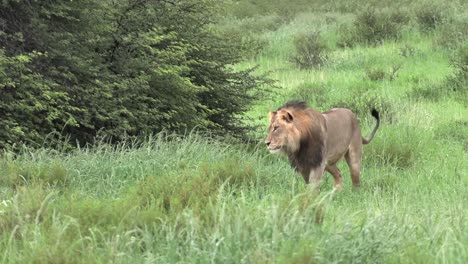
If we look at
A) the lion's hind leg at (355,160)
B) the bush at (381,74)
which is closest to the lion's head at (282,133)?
the lion's hind leg at (355,160)

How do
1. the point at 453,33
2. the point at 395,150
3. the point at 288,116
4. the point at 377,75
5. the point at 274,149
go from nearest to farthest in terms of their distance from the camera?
the point at 274,149, the point at 288,116, the point at 395,150, the point at 377,75, the point at 453,33

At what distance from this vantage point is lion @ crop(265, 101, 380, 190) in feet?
20.8

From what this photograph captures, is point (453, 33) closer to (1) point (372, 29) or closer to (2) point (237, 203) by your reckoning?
(1) point (372, 29)

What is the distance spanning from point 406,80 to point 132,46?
8.96 metres

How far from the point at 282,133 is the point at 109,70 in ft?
10.8

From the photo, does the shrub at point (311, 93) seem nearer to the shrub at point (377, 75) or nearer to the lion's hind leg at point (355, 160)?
the shrub at point (377, 75)

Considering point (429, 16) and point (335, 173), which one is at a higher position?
point (429, 16)

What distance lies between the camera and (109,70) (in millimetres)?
8750

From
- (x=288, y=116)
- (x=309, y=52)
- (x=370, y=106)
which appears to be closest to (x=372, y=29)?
(x=309, y=52)

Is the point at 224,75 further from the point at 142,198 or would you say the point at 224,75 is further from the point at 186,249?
the point at 186,249

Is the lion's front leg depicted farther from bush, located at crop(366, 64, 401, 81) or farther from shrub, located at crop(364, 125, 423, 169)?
bush, located at crop(366, 64, 401, 81)

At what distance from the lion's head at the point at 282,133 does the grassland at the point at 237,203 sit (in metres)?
0.38

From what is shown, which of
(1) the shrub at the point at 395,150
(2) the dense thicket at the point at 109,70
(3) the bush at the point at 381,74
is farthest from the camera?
(3) the bush at the point at 381,74

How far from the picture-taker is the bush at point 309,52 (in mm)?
19656
